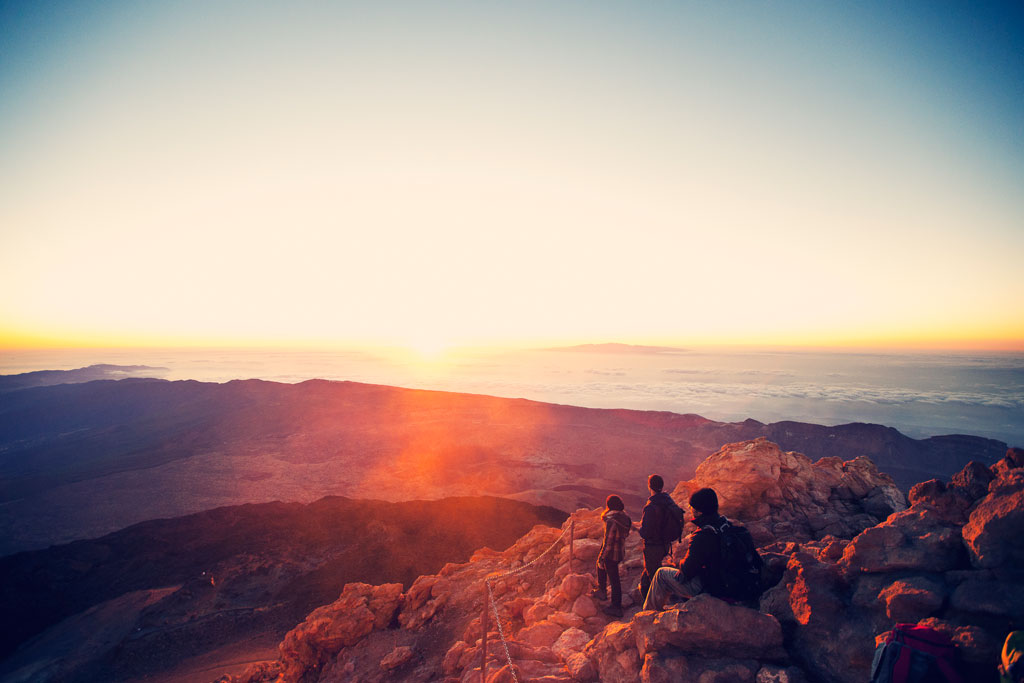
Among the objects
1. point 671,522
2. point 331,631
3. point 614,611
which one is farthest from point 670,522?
point 331,631

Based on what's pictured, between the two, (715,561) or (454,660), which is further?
(454,660)

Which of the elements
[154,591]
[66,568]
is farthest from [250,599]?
[66,568]

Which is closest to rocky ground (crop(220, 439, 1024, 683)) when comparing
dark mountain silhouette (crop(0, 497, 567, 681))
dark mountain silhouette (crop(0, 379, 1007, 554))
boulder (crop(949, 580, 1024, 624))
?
boulder (crop(949, 580, 1024, 624))

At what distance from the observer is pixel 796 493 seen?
7.95 meters

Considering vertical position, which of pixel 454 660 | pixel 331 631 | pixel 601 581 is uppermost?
pixel 601 581

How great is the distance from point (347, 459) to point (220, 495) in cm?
995

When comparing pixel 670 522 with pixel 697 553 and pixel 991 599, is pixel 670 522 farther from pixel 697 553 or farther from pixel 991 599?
pixel 991 599

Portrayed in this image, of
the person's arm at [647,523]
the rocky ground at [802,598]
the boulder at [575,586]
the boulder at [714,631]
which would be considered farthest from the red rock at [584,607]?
the boulder at [714,631]

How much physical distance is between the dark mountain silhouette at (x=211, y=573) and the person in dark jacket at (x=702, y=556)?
1524cm

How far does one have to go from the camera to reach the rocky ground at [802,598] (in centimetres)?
365

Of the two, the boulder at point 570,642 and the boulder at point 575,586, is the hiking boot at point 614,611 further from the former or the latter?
the boulder at point 575,586

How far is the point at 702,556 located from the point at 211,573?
22.2 m

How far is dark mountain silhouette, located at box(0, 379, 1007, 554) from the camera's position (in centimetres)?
3005

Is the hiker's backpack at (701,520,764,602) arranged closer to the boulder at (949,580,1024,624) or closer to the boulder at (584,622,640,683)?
the boulder at (584,622,640,683)
